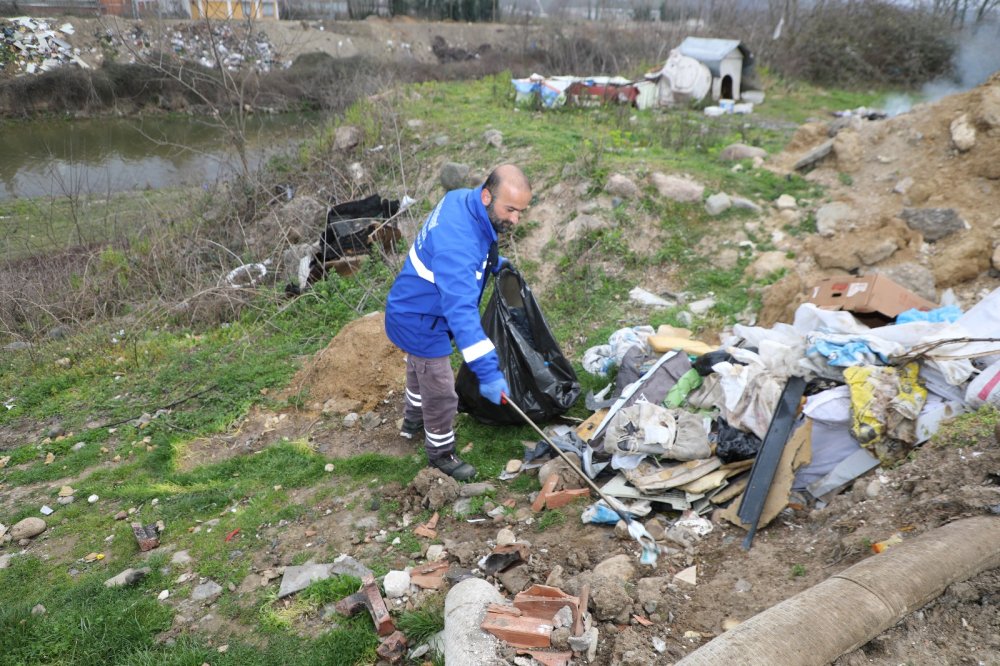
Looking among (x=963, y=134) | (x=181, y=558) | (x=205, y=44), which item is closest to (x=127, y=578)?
(x=181, y=558)

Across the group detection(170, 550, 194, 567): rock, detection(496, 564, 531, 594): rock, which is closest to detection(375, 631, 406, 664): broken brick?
detection(496, 564, 531, 594): rock

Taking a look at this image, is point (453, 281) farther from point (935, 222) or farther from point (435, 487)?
point (935, 222)

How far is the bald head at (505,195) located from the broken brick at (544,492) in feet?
4.57

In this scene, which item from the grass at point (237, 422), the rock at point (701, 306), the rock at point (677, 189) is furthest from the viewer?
the rock at point (677, 189)

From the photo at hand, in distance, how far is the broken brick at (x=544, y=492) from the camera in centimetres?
340

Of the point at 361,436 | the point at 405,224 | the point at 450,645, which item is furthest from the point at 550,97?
the point at 450,645

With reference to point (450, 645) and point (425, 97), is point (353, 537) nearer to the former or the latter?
point (450, 645)

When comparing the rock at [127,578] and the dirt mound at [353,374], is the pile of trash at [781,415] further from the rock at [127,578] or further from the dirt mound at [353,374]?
the rock at [127,578]

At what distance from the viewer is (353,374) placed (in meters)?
4.86

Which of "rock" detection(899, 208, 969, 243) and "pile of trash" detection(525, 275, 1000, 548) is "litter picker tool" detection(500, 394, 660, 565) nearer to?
"pile of trash" detection(525, 275, 1000, 548)

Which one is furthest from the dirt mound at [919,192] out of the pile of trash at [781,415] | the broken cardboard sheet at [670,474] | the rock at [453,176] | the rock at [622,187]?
the rock at [453,176]

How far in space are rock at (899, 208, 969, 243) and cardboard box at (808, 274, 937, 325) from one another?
3.74 feet

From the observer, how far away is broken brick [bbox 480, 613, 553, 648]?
2.16m

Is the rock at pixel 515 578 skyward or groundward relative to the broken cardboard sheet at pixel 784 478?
groundward
